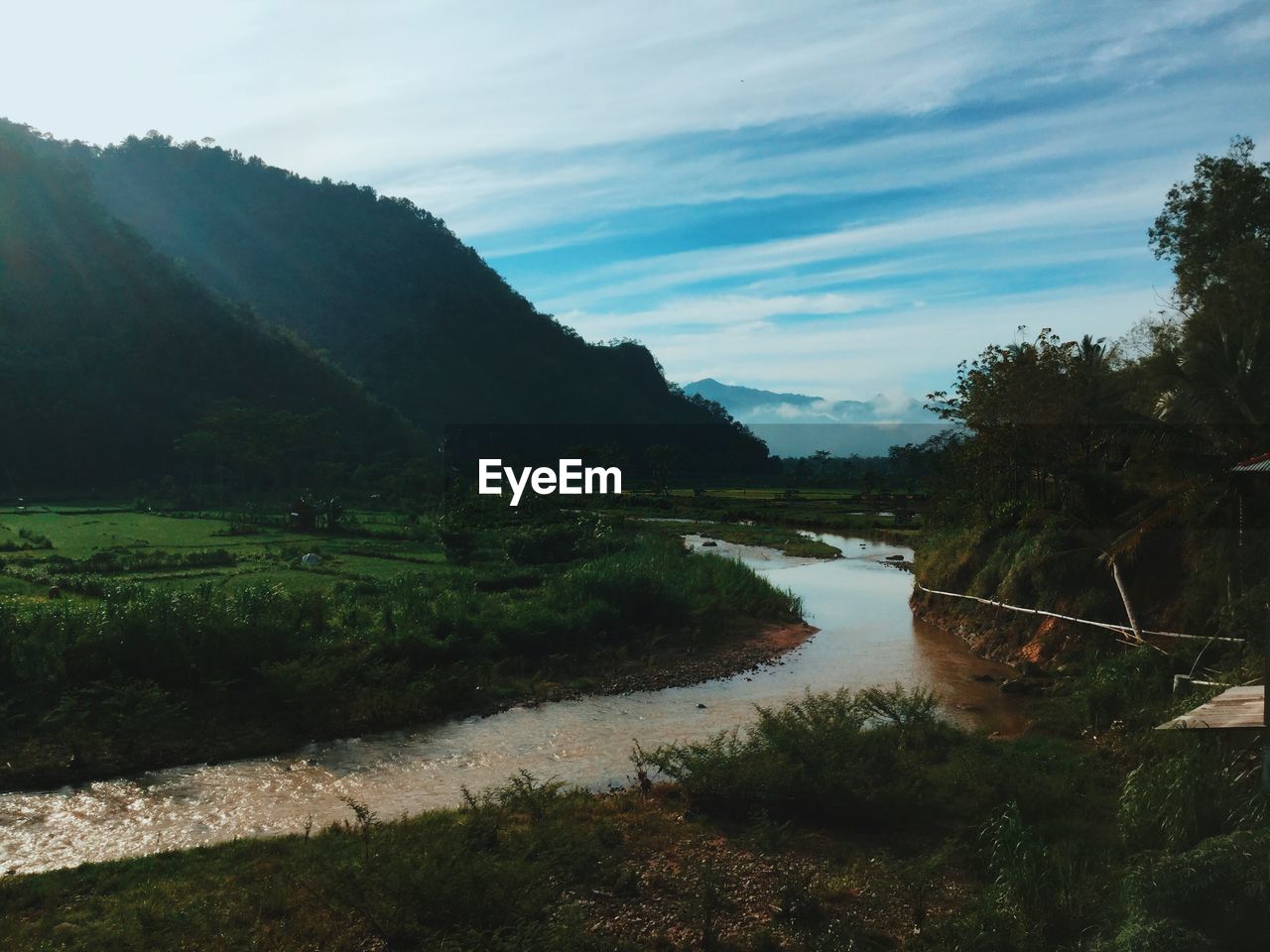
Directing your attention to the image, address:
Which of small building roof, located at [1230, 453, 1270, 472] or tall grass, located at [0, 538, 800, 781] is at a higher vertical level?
small building roof, located at [1230, 453, 1270, 472]

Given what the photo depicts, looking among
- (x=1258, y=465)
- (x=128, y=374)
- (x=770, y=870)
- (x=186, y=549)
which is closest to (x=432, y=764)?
(x=770, y=870)

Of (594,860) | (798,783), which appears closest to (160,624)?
(594,860)

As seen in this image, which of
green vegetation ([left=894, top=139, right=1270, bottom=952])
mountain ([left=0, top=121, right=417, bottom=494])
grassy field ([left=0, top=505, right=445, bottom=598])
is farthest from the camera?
mountain ([left=0, top=121, right=417, bottom=494])

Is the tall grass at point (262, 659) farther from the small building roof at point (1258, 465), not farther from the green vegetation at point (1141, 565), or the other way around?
the small building roof at point (1258, 465)

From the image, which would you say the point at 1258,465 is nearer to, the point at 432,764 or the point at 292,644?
the point at 432,764

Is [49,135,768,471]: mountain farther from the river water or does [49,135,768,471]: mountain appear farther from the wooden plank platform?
the wooden plank platform

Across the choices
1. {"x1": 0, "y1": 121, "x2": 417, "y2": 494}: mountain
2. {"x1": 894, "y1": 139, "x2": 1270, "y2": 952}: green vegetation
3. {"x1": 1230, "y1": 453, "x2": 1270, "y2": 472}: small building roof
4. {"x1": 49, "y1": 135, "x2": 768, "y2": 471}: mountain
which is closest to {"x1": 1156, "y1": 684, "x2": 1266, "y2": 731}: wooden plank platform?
{"x1": 894, "y1": 139, "x2": 1270, "y2": 952}: green vegetation

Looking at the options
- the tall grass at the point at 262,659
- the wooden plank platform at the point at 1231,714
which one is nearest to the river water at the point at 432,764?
the tall grass at the point at 262,659
